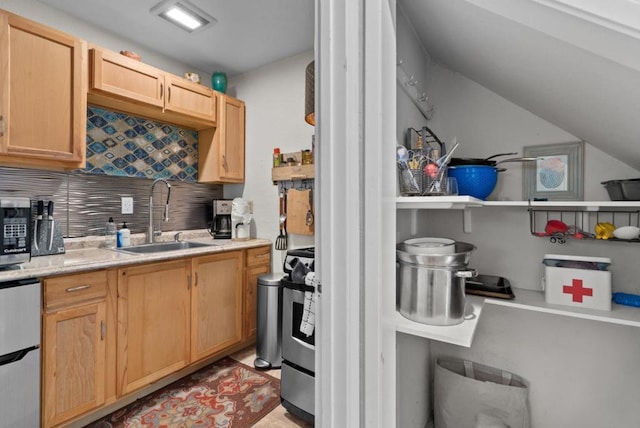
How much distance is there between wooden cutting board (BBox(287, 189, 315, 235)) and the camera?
8.20 ft

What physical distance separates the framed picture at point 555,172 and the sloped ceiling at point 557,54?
87 millimetres

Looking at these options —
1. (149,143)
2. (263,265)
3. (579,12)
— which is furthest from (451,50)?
(149,143)

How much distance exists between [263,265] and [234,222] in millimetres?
481

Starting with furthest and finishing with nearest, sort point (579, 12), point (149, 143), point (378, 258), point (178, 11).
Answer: point (149, 143)
point (178, 11)
point (378, 258)
point (579, 12)

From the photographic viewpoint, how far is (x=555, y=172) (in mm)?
1385

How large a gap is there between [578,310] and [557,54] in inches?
37.9

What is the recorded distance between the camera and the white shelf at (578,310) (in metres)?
1.07

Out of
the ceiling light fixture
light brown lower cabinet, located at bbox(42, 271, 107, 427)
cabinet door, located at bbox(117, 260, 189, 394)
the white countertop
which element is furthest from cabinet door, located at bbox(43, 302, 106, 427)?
the ceiling light fixture

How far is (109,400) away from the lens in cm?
168

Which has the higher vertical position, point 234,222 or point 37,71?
point 37,71

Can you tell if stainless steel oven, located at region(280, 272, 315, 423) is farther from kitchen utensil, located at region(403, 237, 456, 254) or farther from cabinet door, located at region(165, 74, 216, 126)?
cabinet door, located at region(165, 74, 216, 126)

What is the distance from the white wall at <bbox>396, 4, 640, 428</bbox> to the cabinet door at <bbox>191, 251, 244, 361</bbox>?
5.00 feet

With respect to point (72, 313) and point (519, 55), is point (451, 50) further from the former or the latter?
point (72, 313)

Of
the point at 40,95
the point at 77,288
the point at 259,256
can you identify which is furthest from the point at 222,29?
the point at 77,288
